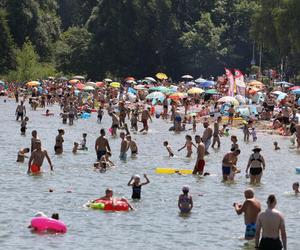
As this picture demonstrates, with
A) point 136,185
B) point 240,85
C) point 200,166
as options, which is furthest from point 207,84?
point 136,185

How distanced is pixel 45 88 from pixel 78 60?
15977 mm

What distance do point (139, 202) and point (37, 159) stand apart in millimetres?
5322

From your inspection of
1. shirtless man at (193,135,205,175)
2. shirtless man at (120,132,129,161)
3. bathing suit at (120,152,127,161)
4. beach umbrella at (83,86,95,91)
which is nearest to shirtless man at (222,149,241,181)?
shirtless man at (193,135,205,175)

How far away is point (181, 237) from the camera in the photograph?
22688 mm

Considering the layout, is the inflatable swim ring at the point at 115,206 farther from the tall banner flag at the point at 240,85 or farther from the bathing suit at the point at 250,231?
the tall banner flag at the point at 240,85

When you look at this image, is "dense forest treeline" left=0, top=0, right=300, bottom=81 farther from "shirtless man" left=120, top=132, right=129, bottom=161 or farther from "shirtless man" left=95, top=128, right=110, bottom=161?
"shirtless man" left=95, top=128, right=110, bottom=161

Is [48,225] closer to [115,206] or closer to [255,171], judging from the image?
[115,206]

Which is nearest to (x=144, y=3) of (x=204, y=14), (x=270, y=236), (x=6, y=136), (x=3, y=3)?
(x=204, y=14)

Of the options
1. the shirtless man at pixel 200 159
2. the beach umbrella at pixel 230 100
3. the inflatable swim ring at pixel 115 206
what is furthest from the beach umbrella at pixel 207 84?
the inflatable swim ring at pixel 115 206

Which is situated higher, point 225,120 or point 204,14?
point 204,14

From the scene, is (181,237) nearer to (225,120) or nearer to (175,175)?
(175,175)

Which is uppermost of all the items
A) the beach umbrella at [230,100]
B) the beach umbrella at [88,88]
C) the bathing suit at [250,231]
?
the beach umbrella at [88,88]

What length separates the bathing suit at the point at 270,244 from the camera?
17172 millimetres

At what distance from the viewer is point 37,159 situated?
102ft
